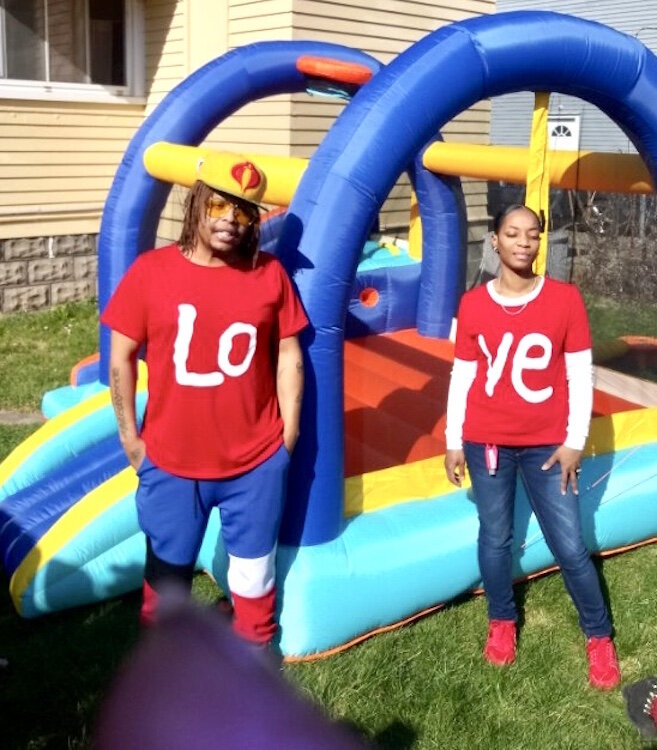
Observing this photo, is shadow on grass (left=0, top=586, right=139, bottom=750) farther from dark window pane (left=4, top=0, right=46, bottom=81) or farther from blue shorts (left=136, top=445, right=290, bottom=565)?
dark window pane (left=4, top=0, right=46, bottom=81)

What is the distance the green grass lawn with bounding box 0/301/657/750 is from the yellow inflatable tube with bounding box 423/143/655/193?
1.68 m

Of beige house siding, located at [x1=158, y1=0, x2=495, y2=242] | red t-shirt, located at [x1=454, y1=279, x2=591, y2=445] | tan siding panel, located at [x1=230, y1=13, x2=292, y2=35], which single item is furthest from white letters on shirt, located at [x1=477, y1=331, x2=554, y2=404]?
tan siding panel, located at [x1=230, y1=13, x2=292, y2=35]

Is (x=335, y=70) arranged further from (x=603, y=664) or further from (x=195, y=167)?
(x=603, y=664)

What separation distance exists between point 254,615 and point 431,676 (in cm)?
65

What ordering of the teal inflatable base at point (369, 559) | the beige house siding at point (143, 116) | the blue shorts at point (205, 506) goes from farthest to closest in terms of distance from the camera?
the beige house siding at point (143, 116) < the teal inflatable base at point (369, 559) < the blue shorts at point (205, 506)

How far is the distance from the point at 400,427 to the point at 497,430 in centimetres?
139

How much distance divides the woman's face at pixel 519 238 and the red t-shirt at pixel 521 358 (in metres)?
0.13

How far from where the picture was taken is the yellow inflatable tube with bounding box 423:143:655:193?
4070 mm

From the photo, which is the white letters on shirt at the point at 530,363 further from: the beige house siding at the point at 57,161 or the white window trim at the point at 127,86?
the white window trim at the point at 127,86

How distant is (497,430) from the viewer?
9.72ft

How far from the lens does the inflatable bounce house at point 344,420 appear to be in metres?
3.01

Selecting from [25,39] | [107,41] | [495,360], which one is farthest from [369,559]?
[107,41]

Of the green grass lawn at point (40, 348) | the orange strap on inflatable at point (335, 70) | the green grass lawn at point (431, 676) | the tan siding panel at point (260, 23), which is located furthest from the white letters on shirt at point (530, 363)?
the tan siding panel at point (260, 23)

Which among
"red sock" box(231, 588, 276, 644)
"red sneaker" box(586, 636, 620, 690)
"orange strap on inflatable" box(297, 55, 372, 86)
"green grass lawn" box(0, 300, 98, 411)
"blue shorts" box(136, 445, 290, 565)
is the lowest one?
"red sneaker" box(586, 636, 620, 690)
